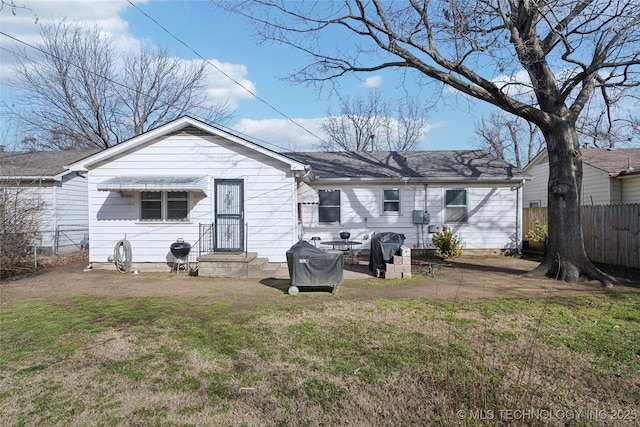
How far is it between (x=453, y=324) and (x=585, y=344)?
5.24 ft

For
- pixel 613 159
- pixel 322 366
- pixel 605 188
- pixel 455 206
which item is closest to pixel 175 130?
pixel 322 366

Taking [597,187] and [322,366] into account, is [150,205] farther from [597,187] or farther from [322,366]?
[597,187]

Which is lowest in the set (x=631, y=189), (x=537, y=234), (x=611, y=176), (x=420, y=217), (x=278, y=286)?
(x=278, y=286)

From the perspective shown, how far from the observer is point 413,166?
14.9 metres

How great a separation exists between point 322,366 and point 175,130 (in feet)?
29.1

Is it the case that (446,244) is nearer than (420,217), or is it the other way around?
(446,244)

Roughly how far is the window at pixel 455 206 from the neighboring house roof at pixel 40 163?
13349 millimetres


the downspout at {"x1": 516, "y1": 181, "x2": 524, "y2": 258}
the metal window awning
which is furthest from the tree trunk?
the metal window awning

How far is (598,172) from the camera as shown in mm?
17344

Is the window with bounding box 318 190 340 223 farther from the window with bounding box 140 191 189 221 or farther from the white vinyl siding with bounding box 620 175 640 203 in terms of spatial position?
the white vinyl siding with bounding box 620 175 640 203

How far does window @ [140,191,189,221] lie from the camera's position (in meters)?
11.2

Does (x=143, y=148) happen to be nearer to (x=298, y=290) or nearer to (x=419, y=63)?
(x=298, y=290)

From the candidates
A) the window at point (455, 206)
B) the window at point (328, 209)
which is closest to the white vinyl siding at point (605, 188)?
the window at point (455, 206)

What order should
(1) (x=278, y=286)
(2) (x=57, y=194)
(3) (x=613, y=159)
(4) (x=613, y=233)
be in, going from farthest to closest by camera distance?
(3) (x=613, y=159), (2) (x=57, y=194), (4) (x=613, y=233), (1) (x=278, y=286)
